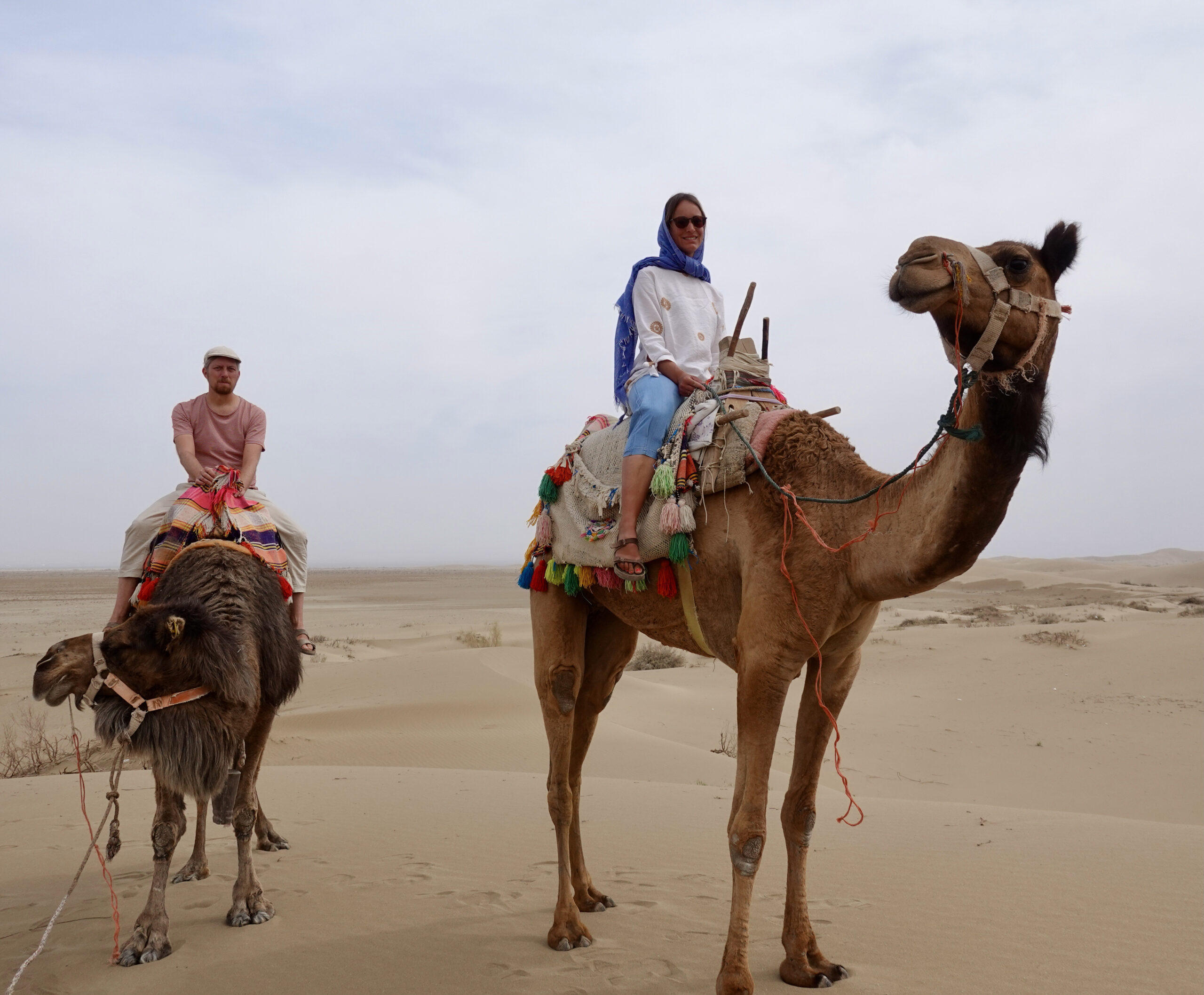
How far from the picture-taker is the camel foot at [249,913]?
4746 mm

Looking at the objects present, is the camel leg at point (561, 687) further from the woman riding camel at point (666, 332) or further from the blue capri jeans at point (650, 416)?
the blue capri jeans at point (650, 416)

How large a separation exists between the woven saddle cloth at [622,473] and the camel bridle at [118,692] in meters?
2.23

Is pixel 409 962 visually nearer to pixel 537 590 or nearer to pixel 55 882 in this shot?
pixel 537 590

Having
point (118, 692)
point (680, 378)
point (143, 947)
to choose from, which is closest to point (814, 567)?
point (680, 378)

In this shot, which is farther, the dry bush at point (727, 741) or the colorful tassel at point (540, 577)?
the dry bush at point (727, 741)

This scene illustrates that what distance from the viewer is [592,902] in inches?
199

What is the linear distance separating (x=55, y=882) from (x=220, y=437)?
3.07 m

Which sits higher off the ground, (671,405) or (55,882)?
(671,405)

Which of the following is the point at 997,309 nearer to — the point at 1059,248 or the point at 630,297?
the point at 1059,248

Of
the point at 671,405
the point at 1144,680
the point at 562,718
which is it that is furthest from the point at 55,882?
the point at 1144,680

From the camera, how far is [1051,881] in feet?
17.9

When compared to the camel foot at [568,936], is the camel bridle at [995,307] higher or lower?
higher

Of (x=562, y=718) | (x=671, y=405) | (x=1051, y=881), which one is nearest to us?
(x=671, y=405)

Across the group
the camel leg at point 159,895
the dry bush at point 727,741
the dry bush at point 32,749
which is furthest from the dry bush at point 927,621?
the camel leg at point 159,895
